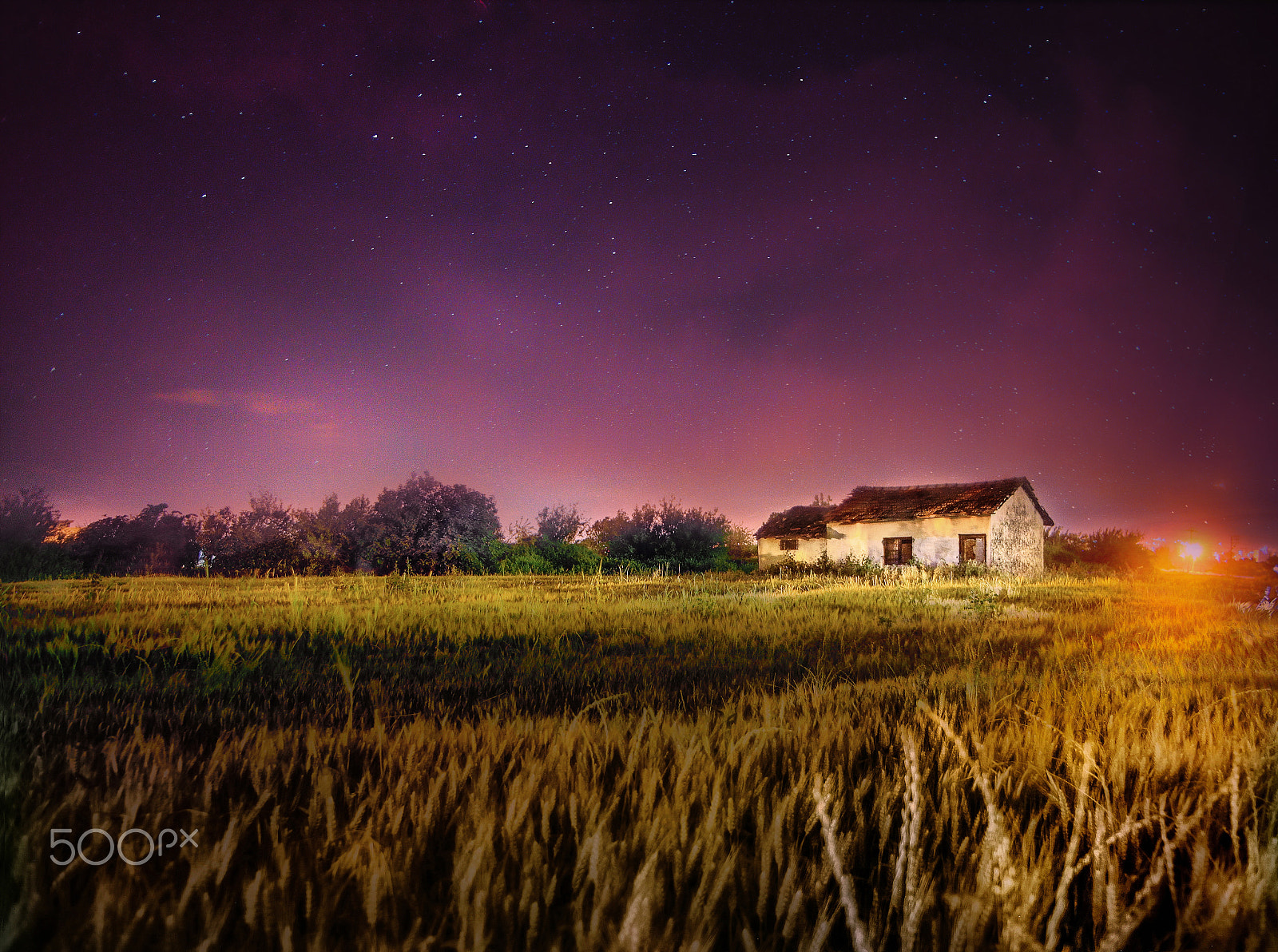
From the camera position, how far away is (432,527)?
110 feet

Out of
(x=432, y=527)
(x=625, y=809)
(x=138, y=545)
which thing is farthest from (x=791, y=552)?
(x=625, y=809)

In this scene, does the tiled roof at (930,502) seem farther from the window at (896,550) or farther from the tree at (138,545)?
the tree at (138,545)

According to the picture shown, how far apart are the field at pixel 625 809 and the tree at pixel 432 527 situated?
29.0 m

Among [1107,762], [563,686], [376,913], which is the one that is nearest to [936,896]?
[376,913]

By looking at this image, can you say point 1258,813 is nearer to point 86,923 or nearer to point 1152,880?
point 1152,880

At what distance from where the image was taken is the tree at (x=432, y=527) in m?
31.6

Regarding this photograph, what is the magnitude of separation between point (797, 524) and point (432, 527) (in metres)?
21.7

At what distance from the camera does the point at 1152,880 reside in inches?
39.3

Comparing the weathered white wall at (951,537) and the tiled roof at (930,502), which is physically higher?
the tiled roof at (930,502)

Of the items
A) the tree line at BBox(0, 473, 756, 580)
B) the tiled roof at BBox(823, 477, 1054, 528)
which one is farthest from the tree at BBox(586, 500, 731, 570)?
the tiled roof at BBox(823, 477, 1054, 528)

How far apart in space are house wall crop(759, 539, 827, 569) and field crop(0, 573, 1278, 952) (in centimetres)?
3120

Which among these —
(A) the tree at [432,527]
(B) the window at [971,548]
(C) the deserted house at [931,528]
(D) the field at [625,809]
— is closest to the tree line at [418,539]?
(A) the tree at [432,527]

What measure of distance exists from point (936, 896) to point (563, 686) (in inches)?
95.6

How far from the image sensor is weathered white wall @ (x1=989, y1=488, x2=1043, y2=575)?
2793 centimetres
